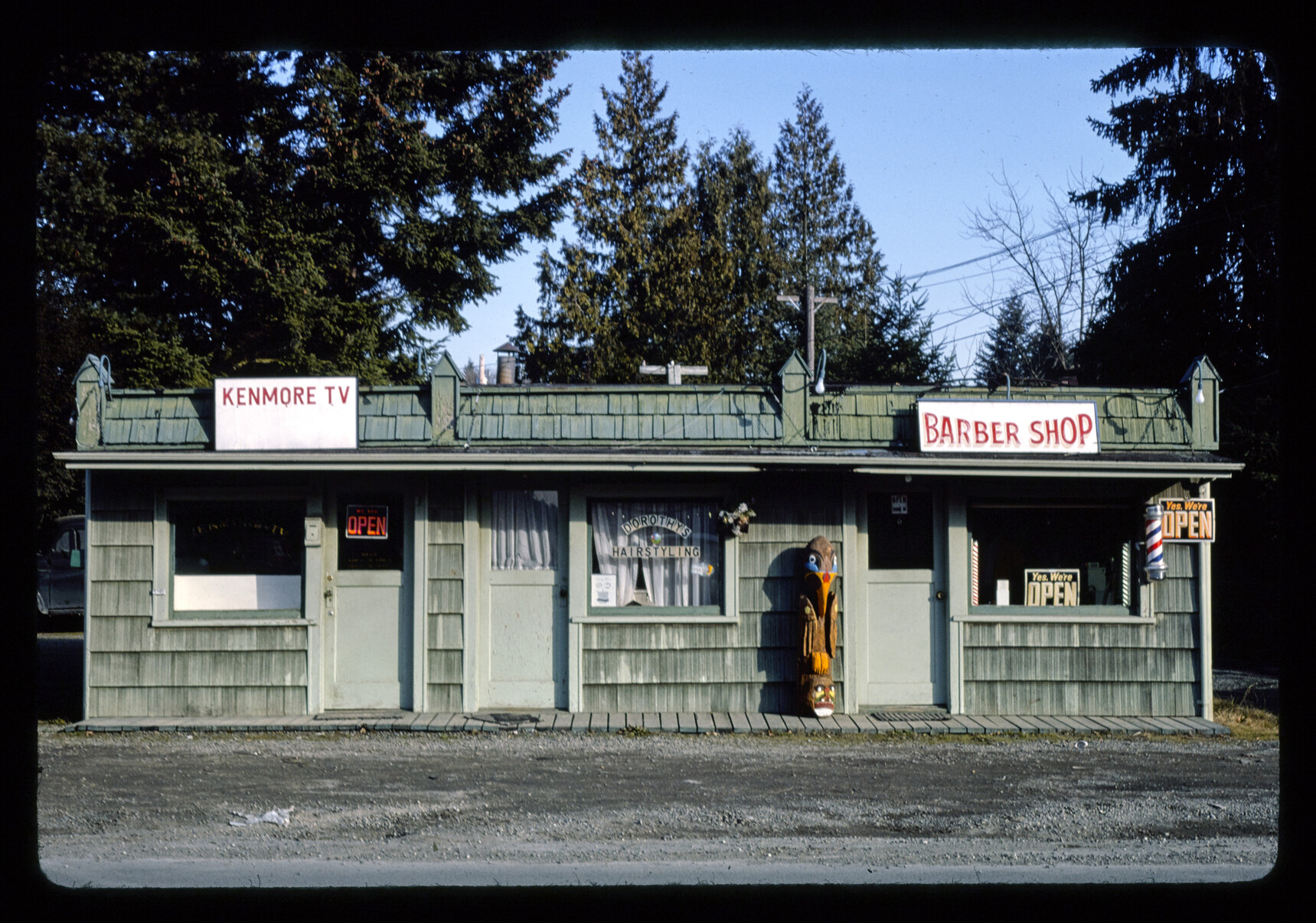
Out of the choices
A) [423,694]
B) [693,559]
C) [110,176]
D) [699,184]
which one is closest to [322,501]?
[423,694]

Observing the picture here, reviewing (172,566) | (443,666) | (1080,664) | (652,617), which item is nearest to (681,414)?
(652,617)

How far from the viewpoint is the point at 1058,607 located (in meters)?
11.0

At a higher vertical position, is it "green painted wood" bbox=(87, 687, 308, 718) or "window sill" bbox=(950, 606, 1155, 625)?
"window sill" bbox=(950, 606, 1155, 625)

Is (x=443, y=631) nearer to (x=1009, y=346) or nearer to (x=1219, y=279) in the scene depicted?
(x=1219, y=279)

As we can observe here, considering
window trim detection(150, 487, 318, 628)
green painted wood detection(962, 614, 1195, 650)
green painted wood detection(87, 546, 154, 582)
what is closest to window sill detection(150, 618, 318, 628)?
window trim detection(150, 487, 318, 628)

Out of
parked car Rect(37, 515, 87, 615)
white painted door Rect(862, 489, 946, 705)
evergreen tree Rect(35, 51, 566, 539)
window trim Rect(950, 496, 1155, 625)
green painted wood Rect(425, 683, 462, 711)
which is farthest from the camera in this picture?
evergreen tree Rect(35, 51, 566, 539)

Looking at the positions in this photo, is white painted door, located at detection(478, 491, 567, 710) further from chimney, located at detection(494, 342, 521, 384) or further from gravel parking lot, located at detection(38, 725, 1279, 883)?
chimney, located at detection(494, 342, 521, 384)

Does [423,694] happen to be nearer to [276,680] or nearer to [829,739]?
[276,680]

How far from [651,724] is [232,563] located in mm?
4481

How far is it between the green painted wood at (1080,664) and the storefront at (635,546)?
0.08 feet

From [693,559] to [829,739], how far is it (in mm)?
2273

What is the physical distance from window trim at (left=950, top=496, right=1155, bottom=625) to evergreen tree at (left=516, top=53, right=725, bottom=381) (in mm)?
19053

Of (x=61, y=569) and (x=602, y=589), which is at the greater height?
(x=602, y=589)

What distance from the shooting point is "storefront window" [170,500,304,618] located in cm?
1067
